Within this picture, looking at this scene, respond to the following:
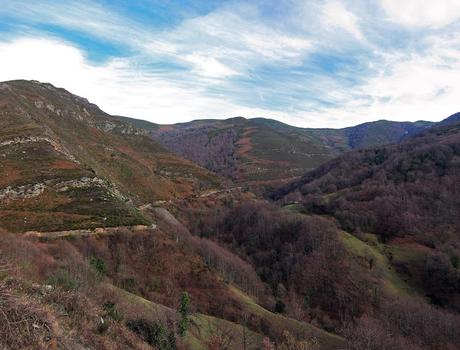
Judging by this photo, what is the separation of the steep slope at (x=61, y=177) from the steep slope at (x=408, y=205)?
5000cm

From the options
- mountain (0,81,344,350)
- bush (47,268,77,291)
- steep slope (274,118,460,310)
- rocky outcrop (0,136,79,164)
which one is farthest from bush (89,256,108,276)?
steep slope (274,118,460,310)

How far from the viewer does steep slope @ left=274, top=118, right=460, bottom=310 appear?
2899 inches

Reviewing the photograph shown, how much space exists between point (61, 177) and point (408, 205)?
92524mm

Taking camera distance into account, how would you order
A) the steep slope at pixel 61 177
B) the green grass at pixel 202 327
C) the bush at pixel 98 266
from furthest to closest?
the steep slope at pixel 61 177, the bush at pixel 98 266, the green grass at pixel 202 327

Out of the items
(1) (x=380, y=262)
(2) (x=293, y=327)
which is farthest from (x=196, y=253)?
(1) (x=380, y=262)

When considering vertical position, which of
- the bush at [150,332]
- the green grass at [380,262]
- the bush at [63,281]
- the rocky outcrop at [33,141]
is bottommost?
the green grass at [380,262]

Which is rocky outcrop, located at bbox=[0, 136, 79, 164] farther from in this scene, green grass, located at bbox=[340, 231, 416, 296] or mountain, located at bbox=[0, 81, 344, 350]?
green grass, located at bbox=[340, 231, 416, 296]

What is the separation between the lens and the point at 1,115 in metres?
69.4

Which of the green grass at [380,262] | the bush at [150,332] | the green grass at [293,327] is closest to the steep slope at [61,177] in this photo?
the green grass at [293,327]

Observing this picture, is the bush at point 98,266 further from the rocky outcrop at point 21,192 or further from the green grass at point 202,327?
the rocky outcrop at point 21,192

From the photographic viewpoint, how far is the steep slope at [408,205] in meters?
73.6

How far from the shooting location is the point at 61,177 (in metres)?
51.0

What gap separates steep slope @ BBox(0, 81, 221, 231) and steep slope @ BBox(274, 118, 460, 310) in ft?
164

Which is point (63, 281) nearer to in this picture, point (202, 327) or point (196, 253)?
point (202, 327)
